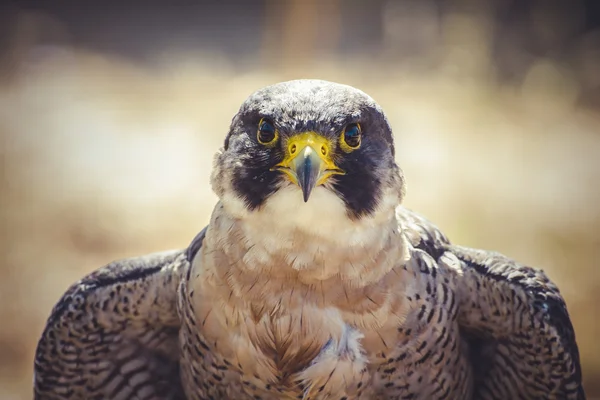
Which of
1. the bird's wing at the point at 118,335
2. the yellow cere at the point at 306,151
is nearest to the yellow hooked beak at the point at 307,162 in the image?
the yellow cere at the point at 306,151

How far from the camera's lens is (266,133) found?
2232 mm

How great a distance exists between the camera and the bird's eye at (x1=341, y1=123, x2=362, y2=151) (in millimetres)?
2238

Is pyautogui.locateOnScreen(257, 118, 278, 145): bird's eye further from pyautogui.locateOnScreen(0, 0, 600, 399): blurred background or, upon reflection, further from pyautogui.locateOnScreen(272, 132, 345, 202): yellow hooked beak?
pyautogui.locateOnScreen(0, 0, 600, 399): blurred background

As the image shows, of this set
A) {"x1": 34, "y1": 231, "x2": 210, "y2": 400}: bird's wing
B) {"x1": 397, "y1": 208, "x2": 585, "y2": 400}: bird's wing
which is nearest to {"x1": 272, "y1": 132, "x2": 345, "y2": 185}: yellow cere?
{"x1": 397, "y1": 208, "x2": 585, "y2": 400}: bird's wing

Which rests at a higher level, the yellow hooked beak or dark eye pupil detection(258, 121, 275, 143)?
dark eye pupil detection(258, 121, 275, 143)

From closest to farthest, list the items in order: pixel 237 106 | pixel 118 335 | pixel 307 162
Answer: pixel 307 162
pixel 118 335
pixel 237 106

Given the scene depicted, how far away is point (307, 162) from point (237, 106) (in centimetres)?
642

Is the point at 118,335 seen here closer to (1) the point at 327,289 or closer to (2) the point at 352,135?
(1) the point at 327,289

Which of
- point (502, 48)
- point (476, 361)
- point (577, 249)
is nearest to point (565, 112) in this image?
point (502, 48)

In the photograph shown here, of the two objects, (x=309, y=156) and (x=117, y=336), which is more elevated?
(x=309, y=156)

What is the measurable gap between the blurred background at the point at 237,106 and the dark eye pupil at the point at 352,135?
146 inches

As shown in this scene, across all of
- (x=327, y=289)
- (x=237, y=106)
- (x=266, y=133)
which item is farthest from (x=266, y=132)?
(x=237, y=106)

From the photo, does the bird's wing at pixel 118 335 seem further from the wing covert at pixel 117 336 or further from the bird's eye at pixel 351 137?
the bird's eye at pixel 351 137

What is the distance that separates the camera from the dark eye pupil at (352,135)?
7.36ft
